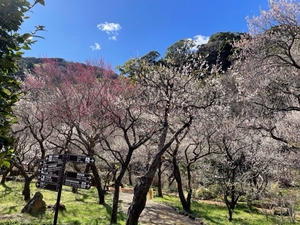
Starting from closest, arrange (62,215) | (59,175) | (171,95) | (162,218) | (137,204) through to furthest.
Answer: (59,175)
(137,204)
(171,95)
(62,215)
(162,218)

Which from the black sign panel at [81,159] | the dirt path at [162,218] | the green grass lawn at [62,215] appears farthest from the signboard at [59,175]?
the dirt path at [162,218]

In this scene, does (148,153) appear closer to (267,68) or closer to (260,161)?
(260,161)

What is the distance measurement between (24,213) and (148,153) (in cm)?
1171

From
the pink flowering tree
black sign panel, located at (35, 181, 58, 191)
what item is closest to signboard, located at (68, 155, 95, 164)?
black sign panel, located at (35, 181, 58, 191)

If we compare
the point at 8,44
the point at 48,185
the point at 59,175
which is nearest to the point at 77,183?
the point at 59,175

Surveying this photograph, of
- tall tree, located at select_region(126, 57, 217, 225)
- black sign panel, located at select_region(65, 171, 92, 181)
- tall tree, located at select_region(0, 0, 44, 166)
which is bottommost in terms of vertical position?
black sign panel, located at select_region(65, 171, 92, 181)

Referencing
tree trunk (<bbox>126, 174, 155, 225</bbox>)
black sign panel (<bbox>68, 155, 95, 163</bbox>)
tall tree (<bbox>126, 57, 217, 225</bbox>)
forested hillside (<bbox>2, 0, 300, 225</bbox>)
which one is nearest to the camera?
black sign panel (<bbox>68, 155, 95, 163</bbox>)

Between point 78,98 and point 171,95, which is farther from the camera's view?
point 78,98

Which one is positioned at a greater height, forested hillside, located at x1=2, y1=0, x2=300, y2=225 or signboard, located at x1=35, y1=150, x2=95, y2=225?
forested hillside, located at x1=2, y1=0, x2=300, y2=225

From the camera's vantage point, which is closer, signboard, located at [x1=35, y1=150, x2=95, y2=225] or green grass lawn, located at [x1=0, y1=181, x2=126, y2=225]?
signboard, located at [x1=35, y1=150, x2=95, y2=225]

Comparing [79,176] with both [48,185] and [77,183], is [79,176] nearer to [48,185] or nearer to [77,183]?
[77,183]

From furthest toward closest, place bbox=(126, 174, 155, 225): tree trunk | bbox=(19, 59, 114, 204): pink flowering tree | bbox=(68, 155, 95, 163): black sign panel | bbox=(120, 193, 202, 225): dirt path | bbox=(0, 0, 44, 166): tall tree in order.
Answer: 1. bbox=(19, 59, 114, 204): pink flowering tree
2. bbox=(120, 193, 202, 225): dirt path
3. bbox=(126, 174, 155, 225): tree trunk
4. bbox=(68, 155, 95, 163): black sign panel
5. bbox=(0, 0, 44, 166): tall tree

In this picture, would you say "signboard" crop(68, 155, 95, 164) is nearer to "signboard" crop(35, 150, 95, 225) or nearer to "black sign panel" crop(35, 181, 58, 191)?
"signboard" crop(35, 150, 95, 225)

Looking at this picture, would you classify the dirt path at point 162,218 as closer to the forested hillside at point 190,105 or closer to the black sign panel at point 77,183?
the forested hillside at point 190,105
